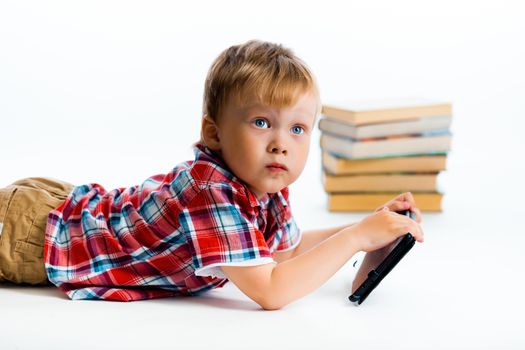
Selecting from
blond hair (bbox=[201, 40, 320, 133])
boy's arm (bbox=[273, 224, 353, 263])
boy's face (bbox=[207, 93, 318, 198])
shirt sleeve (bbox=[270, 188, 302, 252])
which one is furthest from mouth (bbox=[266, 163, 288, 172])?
boy's arm (bbox=[273, 224, 353, 263])

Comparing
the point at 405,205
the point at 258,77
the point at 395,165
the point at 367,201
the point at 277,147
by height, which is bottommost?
the point at 367,201

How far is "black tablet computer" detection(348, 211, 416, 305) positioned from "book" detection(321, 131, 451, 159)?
917 mm

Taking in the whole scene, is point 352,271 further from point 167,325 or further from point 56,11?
point 56,11

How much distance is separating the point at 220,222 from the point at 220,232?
19mm

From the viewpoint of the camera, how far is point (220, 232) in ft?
5.41

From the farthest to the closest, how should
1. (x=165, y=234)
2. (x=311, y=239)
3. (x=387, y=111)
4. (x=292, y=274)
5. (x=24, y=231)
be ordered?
(x=387, y=111)
(x=311, y=239)
(x=24, y=231)
(x=165, y=234)
(x=292, y=274)

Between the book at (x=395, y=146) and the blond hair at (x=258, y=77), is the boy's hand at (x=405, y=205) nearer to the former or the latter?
the blond hair at (x=258, y=77)

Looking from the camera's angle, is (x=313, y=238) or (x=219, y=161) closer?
(x=219, y=161)

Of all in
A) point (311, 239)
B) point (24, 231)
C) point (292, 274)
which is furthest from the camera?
point (311, 239)

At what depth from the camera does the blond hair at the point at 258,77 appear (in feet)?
5.37

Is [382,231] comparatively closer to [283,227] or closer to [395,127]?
[283,227]

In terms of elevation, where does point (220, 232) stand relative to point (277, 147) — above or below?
below

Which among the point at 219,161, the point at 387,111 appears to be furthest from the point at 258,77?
the point at 387,111

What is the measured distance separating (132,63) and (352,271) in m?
1.73
